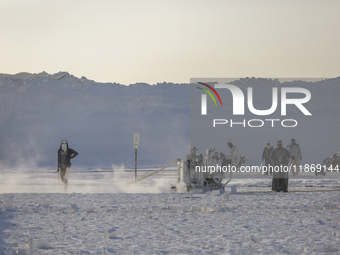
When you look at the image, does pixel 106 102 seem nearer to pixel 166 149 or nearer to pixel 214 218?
pixel 166 149

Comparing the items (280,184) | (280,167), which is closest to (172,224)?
(280,167)

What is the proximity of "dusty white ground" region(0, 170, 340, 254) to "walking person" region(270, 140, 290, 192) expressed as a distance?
111 cm

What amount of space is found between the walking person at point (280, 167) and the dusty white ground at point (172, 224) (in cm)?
111

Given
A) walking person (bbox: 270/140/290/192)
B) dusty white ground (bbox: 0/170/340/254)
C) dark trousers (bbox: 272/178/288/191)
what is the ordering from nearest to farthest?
1. dusty white ground (bbox: 0/170/340/254)
2. walking person (bbox: 270/140/290/192)
3. dark trousers (bbox: 272/178/288/191)

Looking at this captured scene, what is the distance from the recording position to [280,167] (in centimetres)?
1502

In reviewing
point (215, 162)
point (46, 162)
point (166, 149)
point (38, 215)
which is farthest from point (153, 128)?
point (38, 215)

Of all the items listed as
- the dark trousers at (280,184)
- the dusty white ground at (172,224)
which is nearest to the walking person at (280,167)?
the dark trousers at (280,184)

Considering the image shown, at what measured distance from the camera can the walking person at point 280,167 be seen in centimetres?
1498

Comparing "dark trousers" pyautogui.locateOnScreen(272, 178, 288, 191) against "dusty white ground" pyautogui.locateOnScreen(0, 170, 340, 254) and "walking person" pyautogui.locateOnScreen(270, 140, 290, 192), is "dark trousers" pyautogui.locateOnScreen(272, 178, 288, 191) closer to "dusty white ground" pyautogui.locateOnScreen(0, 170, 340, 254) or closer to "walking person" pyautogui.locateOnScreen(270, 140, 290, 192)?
"walking person" pyautogui.locateOnScreen(270, 140, 290, 192)

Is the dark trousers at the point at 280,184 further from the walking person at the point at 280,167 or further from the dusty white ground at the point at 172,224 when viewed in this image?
the dusty white ground at the point at 172,224

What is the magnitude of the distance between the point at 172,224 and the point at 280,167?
6.99 metres

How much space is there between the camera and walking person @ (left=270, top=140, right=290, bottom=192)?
49.1ft

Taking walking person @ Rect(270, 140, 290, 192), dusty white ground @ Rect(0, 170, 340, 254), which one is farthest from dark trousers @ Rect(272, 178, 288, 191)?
dusty white ground @ Rect(0, 170, 340, 254)

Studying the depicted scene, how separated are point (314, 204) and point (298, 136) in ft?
175
